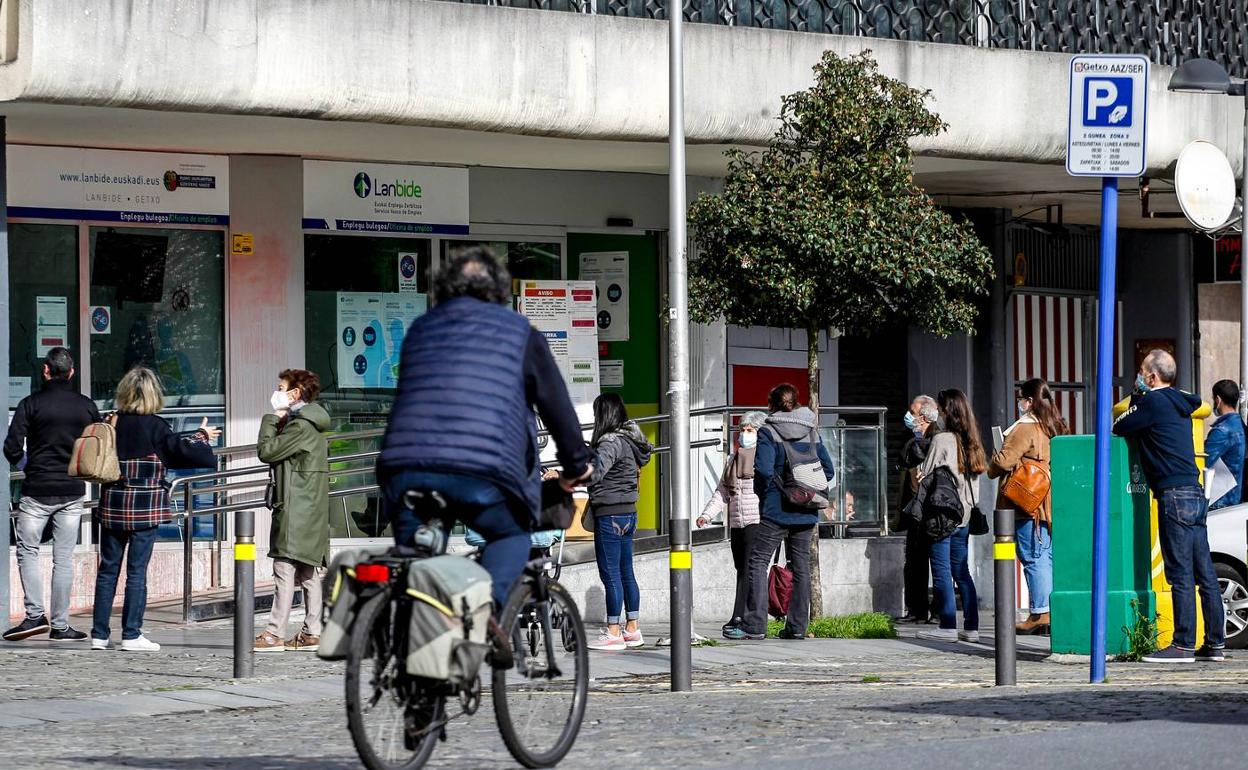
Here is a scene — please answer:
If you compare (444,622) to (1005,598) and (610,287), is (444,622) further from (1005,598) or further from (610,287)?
(610,287)

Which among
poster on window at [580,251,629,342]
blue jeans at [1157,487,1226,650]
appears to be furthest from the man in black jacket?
blue jeans at [1157,487,1226,650]

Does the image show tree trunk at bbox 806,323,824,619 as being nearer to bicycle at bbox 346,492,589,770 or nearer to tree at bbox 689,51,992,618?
tree at bbox 689,51,992,618

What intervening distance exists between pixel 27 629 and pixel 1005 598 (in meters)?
6.59

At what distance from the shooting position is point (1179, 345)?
24828 mm

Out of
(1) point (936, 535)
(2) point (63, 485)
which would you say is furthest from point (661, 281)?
(2) point (63, 485)

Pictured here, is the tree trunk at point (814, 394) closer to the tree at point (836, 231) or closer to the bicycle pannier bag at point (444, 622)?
the tree at point (836, 231)

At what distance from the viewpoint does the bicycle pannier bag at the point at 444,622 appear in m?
6.08

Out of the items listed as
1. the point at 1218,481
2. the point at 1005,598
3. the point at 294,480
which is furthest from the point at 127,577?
the point at 1218,481

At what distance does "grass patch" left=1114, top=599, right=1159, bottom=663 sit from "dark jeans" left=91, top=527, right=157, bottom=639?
6.07 meters

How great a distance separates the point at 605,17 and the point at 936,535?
15.6 ft

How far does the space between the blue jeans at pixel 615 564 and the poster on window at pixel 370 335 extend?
4854 mm

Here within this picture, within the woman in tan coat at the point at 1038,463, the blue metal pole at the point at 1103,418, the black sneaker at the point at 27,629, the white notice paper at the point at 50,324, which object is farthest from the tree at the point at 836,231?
the black sneaker at the point at 27,629

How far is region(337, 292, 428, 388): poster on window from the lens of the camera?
1816cm

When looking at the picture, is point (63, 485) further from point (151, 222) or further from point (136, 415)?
point (151, 222)
